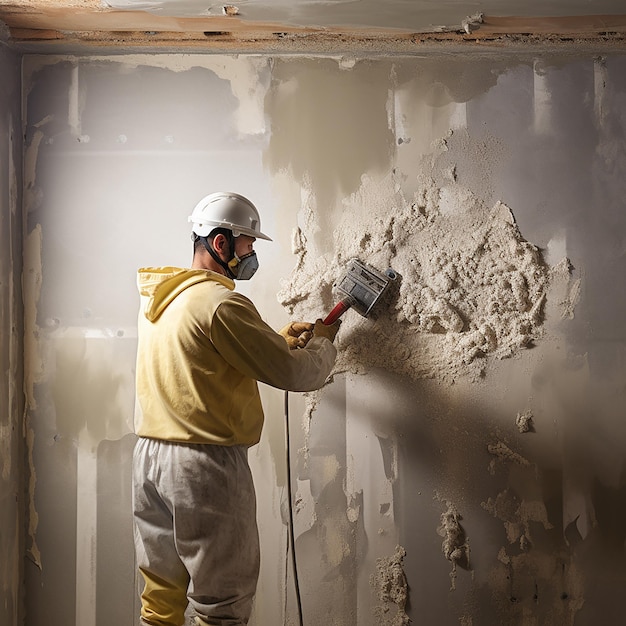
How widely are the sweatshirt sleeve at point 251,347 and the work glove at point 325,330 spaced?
24 cm

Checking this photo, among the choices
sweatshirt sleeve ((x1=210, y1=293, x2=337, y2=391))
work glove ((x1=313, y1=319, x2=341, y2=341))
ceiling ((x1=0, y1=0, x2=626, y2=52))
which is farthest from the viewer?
work glove ((x1=313, y1=319, x2=341, y2=341))

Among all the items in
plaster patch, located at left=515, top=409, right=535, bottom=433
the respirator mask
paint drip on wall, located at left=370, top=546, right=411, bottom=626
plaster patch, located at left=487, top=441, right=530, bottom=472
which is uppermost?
the respirator mask

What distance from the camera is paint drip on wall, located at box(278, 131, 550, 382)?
209 centimetres

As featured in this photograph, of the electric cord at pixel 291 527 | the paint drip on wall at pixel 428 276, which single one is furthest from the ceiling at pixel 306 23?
the electric cord at pixel 291 527

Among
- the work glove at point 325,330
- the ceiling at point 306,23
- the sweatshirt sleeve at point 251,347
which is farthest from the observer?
the work glove at point 325,330

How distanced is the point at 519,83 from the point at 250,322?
4.01 ft

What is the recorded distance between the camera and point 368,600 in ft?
6.96

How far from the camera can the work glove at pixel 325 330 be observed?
2.01 meters

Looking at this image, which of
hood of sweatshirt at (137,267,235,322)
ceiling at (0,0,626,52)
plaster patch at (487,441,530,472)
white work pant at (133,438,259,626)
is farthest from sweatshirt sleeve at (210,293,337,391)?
ceiling at (0,0,626,52)

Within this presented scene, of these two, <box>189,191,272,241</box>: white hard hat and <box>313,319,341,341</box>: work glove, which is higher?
<box>189,191,272,241</box>: white hard hat

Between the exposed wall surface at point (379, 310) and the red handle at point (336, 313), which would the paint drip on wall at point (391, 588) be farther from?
the red handle at point (336, 313)

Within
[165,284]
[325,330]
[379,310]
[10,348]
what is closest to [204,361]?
[165,284]

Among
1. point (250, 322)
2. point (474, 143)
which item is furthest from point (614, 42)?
point (250, 322)

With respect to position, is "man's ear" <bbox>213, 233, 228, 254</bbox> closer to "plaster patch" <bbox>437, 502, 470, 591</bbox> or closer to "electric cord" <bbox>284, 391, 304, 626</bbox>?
"electric cord" <bbox>284, 391, 304, 626</bbox>
